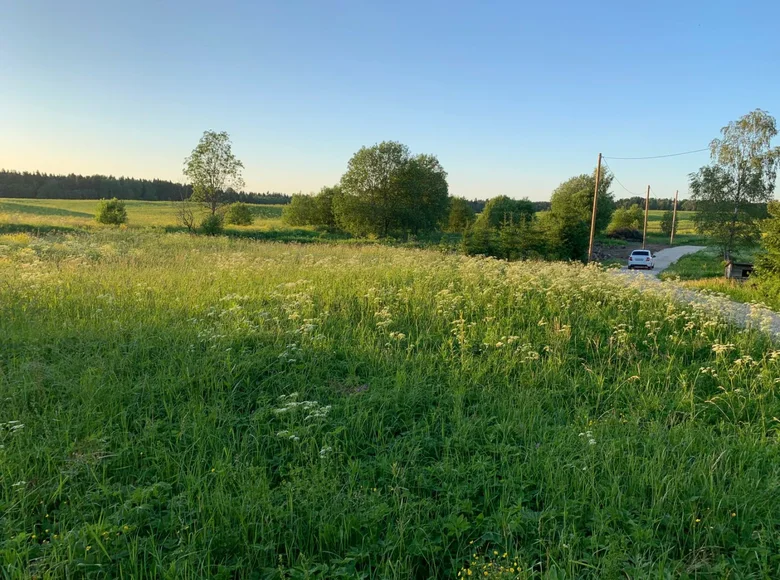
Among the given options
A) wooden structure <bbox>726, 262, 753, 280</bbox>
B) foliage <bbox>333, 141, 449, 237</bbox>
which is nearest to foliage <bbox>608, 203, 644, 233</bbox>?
foliage <bbox>333, 141, 449, 237</bbox>

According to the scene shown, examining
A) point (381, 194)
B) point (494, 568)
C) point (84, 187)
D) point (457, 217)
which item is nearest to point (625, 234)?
point (457, 217)

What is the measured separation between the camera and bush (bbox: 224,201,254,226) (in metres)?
50.2

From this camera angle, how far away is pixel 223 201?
Answer: 4359 centimetres

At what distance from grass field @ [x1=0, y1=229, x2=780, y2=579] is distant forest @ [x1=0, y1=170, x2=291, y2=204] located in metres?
82.7

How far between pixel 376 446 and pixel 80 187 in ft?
364

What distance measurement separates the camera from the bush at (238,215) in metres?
50.2

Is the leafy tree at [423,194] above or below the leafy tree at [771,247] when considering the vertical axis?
above

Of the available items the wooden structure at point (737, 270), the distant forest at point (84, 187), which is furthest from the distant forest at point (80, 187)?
the wooden structure at point (737, 270)

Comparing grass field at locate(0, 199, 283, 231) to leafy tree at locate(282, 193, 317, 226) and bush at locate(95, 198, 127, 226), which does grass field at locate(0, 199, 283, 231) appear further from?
leafy tree at locate(282, 193, 317, 226)

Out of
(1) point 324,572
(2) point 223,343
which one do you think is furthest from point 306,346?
(1) point 324,572

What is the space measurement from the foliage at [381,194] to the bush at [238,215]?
1137 centimetres

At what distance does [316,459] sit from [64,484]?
177 cm

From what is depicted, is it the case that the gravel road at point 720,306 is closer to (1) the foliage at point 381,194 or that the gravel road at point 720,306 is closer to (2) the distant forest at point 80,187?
(1) the foliage at point 381,194

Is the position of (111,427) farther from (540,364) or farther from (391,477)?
(540,364)
